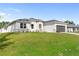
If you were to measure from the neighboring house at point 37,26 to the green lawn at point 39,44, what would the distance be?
152 mm

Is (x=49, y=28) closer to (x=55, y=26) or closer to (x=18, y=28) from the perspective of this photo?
(x=55, y=26)

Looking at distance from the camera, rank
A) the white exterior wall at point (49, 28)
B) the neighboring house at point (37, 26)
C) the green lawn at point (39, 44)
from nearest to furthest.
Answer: the green lawn at point (39, 44)
the neighboring house at point (37, 26)
the white exterior wall at point (49, 28)

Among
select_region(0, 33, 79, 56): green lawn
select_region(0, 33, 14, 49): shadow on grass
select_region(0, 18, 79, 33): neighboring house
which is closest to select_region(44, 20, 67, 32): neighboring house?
select_region(0, 18, 79, 33): neighboring house

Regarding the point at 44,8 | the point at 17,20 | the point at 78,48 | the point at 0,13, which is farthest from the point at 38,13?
the point at 78,48

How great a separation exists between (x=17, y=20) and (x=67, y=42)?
1726 millimetres

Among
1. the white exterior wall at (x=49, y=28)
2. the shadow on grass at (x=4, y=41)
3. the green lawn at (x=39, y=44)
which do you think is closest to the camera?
the green lawn at (x=39, y=44)

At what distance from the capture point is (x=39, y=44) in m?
7.39

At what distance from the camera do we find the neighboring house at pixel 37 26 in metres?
7.52

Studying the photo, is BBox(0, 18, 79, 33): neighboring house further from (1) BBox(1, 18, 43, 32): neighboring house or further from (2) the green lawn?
(2) the green lawn

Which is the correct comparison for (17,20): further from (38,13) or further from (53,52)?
(53,52)

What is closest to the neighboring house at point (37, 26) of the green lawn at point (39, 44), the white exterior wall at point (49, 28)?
the white exterior wall at point (49, 28)

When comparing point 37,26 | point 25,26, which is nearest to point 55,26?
point 37,26

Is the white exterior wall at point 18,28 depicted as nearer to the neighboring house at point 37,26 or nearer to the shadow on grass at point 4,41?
the neighboring house at point 37,26

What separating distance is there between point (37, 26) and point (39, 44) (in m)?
0.63
